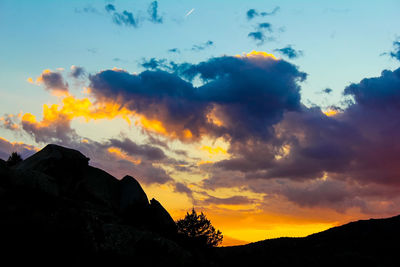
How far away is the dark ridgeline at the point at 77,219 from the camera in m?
20.2

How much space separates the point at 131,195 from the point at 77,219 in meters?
12.0

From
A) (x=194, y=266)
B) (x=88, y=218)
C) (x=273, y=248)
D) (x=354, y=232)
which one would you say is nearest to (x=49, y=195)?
(x=88, y=218)

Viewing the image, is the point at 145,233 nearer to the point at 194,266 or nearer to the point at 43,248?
the point at 194,266

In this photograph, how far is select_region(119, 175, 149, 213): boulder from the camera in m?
35.3

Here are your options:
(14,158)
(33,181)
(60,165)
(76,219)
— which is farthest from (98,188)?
(14,158)

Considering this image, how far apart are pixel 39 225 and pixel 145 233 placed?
7.90 m

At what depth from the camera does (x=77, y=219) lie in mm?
24031

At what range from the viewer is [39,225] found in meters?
21.4

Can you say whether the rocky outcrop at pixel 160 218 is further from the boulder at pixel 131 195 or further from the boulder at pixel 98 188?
the boulder at pixel 98 188

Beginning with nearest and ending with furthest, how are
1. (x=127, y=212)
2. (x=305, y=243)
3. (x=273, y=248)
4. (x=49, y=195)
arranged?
(x=49, y=195)
(x=127, y=212)
(x=273, y=248)
(x=305, y=243)

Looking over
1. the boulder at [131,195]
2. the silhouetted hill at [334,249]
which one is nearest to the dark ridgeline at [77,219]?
the boulder at [131,195]

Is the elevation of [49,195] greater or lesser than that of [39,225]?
greater

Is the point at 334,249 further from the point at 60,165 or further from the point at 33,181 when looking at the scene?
the point at 33,181

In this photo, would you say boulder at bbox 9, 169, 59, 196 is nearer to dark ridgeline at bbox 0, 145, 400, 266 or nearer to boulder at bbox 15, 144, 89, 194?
dark ridgeline at bbox 0, 145, 400, 266
